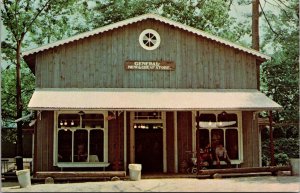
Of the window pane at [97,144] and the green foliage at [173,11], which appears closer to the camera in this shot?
the window pane at [97,144]

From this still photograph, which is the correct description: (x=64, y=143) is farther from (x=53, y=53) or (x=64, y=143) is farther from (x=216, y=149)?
(x=216, y=149)

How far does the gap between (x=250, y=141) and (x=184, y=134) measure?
2.69m

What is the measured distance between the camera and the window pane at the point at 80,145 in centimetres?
1686

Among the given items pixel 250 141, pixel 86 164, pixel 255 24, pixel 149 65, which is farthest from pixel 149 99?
pixel 255 24

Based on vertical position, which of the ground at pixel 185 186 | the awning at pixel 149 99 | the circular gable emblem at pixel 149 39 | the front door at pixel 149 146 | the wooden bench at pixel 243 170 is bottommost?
the ground at pixel 185 186

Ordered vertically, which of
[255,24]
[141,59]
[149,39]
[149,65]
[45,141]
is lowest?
[45,141]

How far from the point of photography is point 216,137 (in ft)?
57.6

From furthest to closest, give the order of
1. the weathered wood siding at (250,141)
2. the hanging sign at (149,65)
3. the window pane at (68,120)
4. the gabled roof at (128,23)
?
the weathered wood siding at (250,141) → the hanging sign at (149,65) → the gabled roof at (128,23) → the window pane at (68,120)

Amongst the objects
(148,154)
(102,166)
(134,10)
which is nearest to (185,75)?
(148,154)

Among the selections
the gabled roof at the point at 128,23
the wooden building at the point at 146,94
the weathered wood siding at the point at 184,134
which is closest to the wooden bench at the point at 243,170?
the wooden building at the point at 146,94

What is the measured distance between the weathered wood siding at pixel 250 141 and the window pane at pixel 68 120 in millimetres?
6609

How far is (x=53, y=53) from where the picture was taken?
17.4m

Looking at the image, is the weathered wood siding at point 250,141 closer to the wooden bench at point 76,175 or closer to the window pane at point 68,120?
the wooden bench at point 76,175

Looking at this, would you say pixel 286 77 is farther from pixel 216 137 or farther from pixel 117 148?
pixel 117 148
